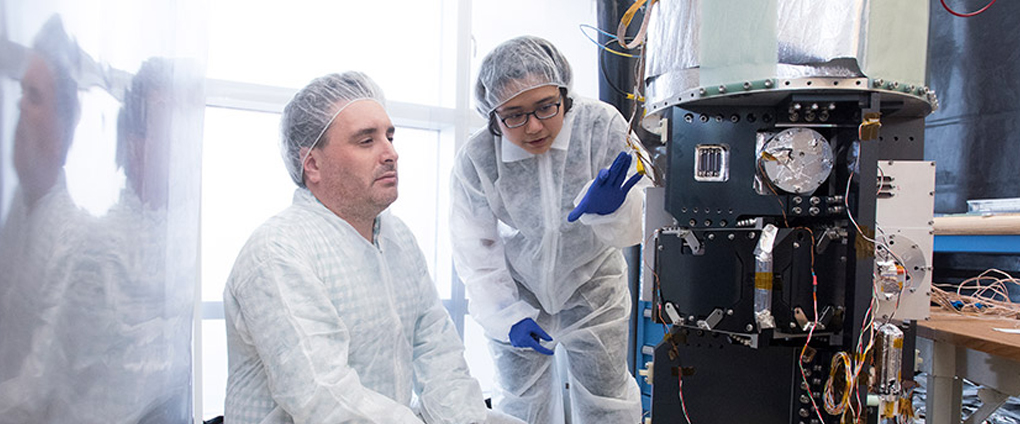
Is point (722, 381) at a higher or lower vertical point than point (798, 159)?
lower

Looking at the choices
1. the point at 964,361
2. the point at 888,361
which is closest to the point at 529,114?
the point at 888,361

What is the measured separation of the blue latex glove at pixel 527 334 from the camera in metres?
1.71

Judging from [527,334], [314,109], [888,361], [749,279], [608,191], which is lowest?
[527,334]

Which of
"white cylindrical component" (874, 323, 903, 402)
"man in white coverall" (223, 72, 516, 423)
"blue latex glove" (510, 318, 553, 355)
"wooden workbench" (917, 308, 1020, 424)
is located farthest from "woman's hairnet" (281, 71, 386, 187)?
"wooden workbench" (917, 308, 1020, 424)

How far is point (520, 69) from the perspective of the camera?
1.63 m

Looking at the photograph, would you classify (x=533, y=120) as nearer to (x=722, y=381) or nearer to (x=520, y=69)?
(x=520, y=69)

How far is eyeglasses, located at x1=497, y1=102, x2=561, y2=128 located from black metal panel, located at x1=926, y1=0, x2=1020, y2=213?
2.46m

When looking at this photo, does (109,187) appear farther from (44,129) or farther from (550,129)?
(550,129)

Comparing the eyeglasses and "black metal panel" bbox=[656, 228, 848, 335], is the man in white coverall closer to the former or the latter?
the eyeglasses

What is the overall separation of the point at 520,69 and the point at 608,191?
436 millimetres

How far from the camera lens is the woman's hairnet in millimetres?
1373

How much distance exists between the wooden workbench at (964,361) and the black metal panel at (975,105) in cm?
152

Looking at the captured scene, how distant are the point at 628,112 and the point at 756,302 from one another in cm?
177

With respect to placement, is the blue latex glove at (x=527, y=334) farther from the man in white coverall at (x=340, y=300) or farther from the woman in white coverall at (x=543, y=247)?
the man in white coverall at (x=340, y=300)
